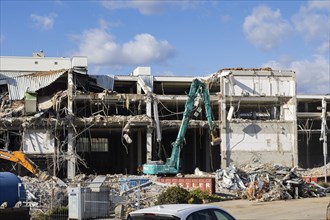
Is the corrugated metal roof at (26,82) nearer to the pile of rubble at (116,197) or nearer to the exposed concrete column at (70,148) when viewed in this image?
the exposed concrete column at (70,148)

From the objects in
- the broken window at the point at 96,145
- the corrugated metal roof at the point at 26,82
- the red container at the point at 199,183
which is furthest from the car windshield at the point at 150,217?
the broken window at the point at 96,145

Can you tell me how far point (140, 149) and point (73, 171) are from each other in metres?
9.78

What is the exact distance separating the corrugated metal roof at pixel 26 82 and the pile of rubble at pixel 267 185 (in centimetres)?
2119

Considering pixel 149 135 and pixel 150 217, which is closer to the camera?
pixel 150 217

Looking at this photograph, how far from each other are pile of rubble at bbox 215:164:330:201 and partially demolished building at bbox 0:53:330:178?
10.3 metres

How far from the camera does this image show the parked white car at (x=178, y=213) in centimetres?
962

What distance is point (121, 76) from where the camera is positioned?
57625 mm

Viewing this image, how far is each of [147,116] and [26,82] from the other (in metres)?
13.0

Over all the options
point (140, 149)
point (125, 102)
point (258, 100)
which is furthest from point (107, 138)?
point (258, 100)

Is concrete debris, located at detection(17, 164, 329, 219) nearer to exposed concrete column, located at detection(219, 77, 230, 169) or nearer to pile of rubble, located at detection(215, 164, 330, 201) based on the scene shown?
pile of rubble, located at detection(215, 164, 330, 201)

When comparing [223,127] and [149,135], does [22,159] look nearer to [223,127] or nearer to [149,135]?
[149,135]

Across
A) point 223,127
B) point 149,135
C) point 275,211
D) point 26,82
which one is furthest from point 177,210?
point 223,127

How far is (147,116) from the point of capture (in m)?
54.7

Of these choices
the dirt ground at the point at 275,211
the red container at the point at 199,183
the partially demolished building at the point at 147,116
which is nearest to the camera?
the dirt ground at the point at 275,211
